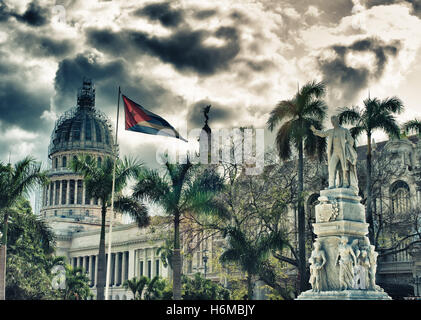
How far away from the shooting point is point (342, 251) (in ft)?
75.3

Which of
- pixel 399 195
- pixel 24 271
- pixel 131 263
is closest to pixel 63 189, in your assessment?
pixel 131 263

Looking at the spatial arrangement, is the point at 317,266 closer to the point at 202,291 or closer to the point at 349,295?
the point at 349,295

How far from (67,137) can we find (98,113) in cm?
971

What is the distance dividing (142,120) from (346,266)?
13.0m

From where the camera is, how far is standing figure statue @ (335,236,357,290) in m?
22.8

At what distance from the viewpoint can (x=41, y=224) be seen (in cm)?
4159

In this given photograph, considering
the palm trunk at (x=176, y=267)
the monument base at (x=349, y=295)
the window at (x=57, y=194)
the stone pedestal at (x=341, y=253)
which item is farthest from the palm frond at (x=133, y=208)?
the window at (x=57, y=194)

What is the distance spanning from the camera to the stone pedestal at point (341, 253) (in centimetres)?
2291

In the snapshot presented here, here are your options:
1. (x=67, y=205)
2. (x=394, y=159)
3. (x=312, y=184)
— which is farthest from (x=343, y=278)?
(x=67, y=205)

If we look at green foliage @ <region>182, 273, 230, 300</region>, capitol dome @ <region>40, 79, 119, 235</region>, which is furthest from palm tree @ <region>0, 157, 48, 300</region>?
capitol dome @ <region>40, 79, 119, 235</region>

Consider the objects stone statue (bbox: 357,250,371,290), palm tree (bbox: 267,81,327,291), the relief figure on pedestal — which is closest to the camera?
the relief figure on pedestal

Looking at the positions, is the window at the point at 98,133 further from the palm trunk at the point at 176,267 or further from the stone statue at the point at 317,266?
the stone statue at the point at 317,266

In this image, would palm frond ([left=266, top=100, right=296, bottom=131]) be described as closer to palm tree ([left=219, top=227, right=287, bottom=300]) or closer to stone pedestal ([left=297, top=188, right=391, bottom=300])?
palm tree ([left=219, top=227, right=287, bottom=300])

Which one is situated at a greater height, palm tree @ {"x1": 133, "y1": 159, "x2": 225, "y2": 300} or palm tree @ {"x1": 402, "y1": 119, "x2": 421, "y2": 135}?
palm tree @ {"x1": 402, "y1": 119, "x2": 421, "y2": 135}
